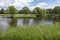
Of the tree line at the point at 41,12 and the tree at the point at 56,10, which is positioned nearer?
the tree at the point at 56,10

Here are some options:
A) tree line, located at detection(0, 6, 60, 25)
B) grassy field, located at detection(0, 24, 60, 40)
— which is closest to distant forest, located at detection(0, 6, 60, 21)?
tree line, located at detection(0, 6, 60, 25)

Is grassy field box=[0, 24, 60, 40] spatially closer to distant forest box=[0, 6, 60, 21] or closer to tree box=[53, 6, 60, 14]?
distant forest box=[0, 6, 60, 21]

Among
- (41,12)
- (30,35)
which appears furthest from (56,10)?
(30,35)

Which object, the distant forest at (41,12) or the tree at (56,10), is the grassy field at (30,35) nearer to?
the distant forest at (41,12)

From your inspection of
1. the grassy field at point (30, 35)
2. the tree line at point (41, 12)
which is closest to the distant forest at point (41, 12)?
the tree line at point (41, 12)

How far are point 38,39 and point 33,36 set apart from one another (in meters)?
0.19

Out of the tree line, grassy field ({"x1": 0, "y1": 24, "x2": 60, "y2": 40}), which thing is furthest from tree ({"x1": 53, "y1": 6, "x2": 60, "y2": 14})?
grassy field ({"x1": 0, "y1": 24, "x2": 60, "y2": 40})

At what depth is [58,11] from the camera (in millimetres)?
33906

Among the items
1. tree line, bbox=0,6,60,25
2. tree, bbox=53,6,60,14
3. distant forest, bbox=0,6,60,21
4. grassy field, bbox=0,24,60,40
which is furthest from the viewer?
tree line, bbox=0,6,60,25

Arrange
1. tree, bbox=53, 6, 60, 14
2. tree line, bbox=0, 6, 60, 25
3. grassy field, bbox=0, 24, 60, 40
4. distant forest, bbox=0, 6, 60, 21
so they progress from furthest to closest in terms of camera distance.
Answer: tree line, bbox=0, 6, 60, 25, distant forest, bbox=0, 6, 60, 21, tree, bbox=53, 6, 60, 14, grassy field, bbox=0, 24, 60, 40

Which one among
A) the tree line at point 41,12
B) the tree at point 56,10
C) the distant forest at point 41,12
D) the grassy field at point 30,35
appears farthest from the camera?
the tree line at point 41,12

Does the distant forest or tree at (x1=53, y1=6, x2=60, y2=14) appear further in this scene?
the distant forest

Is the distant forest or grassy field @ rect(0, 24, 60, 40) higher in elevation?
grassy field @ rect(0, 24, 60, 40)

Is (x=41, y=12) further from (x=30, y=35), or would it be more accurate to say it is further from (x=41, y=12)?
(x=30, y=35)
